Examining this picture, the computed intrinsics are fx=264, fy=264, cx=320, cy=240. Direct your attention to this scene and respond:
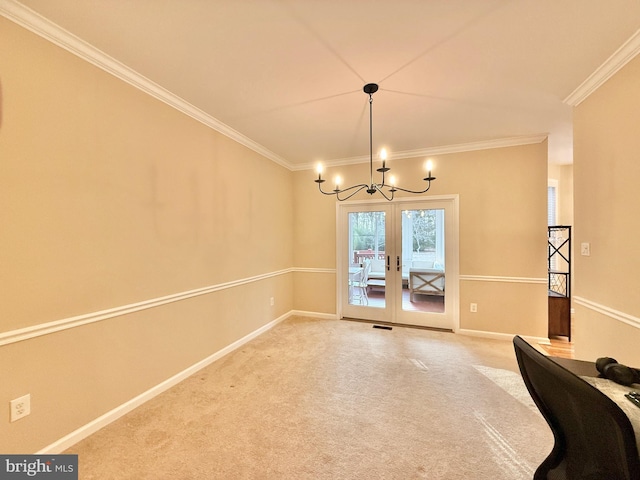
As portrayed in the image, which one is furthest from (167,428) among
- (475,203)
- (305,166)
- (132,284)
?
(475,203)

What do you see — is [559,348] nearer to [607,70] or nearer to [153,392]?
[607,70]

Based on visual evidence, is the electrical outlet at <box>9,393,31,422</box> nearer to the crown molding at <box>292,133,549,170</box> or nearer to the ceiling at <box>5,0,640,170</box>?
the ceiling at <box>5,0,640,170</box>

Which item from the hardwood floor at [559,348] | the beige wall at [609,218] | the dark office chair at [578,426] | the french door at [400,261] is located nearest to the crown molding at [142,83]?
the french door at [400,261]

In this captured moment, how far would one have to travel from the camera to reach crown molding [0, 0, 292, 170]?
5.00 ft

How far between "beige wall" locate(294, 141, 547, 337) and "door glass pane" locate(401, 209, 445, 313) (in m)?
0.30

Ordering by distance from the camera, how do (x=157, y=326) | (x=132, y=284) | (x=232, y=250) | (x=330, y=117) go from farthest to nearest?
(x=232, y=250) < (x=330, y=117) < (x=157, y=326) < (x=132, y=284)

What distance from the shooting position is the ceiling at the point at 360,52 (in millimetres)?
1552

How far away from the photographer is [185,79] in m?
2.25

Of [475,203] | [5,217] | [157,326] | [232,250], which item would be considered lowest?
[157,326]

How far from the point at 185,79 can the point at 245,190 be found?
5.02 ft

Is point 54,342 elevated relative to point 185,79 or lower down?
lower down

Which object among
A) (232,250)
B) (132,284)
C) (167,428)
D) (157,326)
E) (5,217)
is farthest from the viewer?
(232,250)

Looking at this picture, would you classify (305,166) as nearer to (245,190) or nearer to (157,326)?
(245,190)

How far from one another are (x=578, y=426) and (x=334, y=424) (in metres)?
1.58
